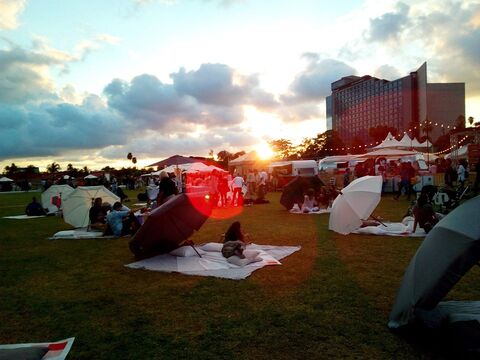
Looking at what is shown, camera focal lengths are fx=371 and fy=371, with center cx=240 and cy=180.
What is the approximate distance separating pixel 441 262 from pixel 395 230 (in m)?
8.26

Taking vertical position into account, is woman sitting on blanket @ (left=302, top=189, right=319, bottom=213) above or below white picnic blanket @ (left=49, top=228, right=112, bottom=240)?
above

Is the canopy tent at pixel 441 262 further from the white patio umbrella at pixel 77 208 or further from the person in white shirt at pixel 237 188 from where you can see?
the person in white shirt at pixel 237 188

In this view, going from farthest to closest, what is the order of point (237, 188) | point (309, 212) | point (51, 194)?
point (237, 188) → point (51, 194) → point (309, 212)

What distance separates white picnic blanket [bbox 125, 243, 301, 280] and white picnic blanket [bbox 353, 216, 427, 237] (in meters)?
3.11

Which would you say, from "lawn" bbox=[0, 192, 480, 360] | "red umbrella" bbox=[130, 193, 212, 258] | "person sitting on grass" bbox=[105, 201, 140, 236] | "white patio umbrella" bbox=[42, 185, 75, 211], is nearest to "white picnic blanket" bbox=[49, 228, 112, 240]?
"person sitting on grass" bbox=[105, 201, 140, 236]

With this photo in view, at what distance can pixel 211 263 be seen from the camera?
27.3 feet

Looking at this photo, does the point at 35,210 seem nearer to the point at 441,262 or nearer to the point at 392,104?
the point at 441,262

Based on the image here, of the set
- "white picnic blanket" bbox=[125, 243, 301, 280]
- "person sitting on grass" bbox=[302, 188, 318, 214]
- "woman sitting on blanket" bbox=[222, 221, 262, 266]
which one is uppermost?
"person sitting on grass" bbox=[302, 188, 318, 214]

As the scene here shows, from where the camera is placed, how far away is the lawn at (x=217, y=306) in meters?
4.41

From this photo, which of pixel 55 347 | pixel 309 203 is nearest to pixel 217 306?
pixel 55 347

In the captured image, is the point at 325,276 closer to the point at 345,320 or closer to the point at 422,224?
the point at 345,320

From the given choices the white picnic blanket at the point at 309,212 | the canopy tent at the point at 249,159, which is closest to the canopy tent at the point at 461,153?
the white picnic blanket at the point at 309,212

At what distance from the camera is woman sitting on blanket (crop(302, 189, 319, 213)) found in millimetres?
17594

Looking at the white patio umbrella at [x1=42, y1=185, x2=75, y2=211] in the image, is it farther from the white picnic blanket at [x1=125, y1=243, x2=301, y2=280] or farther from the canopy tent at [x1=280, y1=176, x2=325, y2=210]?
the white picnic blanket at [x1=125, y1=243, x2=301, y2=280]
